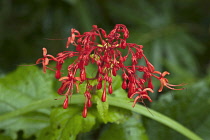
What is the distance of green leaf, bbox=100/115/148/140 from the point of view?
35.8 inches

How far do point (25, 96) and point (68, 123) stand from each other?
32cm

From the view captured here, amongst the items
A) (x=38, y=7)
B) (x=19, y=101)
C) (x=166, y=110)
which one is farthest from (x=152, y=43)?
(x=19, y=101)

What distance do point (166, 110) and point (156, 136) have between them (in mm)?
106

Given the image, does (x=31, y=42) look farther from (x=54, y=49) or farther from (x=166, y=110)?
(x=166, y=110)

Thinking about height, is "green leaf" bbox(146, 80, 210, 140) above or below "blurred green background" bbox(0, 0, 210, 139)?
below

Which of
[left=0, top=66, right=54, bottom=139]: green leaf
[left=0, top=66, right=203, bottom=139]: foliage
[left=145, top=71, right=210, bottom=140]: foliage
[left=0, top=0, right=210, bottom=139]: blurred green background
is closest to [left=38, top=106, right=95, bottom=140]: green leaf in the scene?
[left=0, top=66, right=203, bottom=139]: foliage

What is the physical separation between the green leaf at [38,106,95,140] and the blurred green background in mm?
862

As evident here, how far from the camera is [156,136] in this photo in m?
1.02

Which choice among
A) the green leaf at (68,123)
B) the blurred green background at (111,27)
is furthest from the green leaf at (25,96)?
the blurred green background at (111,27)

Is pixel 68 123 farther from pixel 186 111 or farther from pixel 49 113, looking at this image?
pixel 186 111

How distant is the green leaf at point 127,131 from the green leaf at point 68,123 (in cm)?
18

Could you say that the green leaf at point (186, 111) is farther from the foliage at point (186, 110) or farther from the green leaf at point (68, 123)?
the green leaf at point (68, 123)

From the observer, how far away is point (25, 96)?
1.02 meters

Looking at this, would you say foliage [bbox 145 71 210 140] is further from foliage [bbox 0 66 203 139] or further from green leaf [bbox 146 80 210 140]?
foliage [bbox 0 66 203 139]
